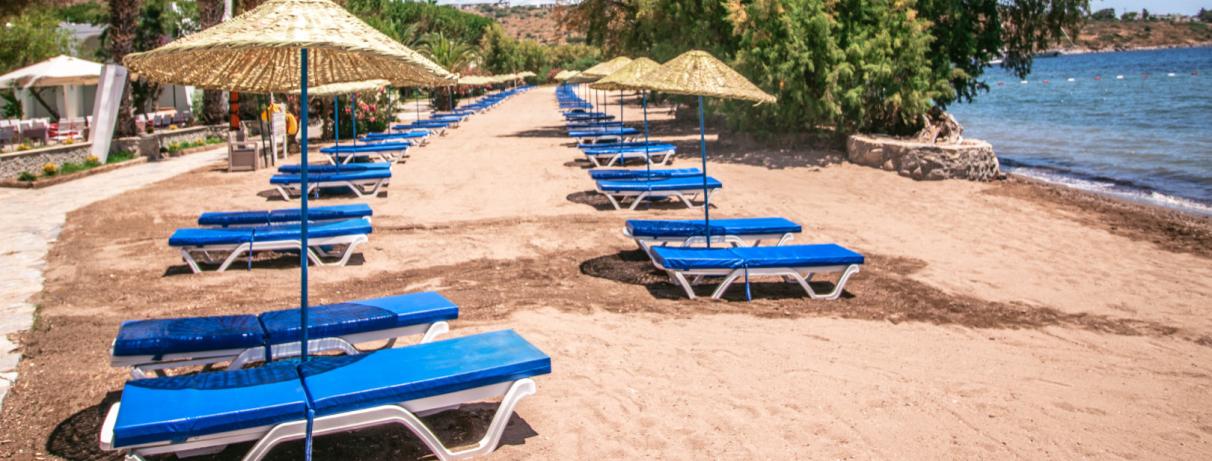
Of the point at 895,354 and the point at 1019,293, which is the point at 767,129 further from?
the point at 895,354

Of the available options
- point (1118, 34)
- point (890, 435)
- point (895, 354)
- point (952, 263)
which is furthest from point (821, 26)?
point (1118, 34)

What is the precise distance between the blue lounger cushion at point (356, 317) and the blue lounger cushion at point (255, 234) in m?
3.08

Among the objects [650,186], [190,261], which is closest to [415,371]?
[190,261]

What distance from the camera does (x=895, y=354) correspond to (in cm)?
606

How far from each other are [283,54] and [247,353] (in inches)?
66.6

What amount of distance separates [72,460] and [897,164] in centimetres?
1443

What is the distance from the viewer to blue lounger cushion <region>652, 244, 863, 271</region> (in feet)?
24.3

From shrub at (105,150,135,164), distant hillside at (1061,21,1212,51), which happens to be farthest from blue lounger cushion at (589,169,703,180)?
distant hillside at (1061,21,1212,51)

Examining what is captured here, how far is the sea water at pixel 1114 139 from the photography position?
18.8 meters

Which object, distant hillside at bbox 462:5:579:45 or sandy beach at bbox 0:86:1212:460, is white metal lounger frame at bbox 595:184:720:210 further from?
distant hillside at bbox 462:5:579:45

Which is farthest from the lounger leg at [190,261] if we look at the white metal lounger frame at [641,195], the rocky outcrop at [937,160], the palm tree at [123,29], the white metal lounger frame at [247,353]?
the rocky outcrop at [937,160]

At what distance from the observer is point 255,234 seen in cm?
845

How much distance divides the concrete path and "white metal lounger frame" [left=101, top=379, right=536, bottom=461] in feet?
6.46

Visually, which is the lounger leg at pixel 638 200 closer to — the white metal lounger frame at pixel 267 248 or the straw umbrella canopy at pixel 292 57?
the white metal lounger frame at pixel 267 248
